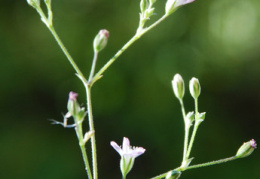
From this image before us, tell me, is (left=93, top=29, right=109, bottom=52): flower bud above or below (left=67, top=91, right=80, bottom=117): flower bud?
above

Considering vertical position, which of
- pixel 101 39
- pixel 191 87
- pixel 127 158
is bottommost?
pixel 127 158

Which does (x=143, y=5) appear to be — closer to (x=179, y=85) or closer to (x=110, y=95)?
(x=179, y=85)

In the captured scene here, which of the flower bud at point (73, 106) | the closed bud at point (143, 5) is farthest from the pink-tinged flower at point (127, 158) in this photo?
the closed bud at point (143, 5)

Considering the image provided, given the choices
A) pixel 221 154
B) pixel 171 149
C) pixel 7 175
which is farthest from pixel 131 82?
pixel 7 175

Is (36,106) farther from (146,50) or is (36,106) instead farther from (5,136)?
(146,50)

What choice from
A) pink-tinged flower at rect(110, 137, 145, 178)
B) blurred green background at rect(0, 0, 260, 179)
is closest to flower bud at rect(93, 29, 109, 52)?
pink-tinged flower at rect(110, 137, 145, 178)

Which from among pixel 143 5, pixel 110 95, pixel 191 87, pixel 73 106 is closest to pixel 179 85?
pixel 191 87

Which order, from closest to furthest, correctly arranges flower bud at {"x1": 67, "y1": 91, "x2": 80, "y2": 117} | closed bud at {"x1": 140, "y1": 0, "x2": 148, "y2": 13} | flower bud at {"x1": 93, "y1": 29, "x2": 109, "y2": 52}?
flower bud at {"x1": 67, "y1": 91, "x2": 80, "y2": 117}
flower bud at {"x1": 93, "y1": 29, "x2": 109, "y2": 52}
closed bud at {"x1": 140, "y1": 0, "x2": 148, "y2": 13}

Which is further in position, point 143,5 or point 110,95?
point 110,95

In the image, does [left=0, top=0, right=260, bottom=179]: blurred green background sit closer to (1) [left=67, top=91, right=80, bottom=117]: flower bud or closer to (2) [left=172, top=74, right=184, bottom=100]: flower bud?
(2) [left=172, top=74, right=184, bottom=100]: flower bud
